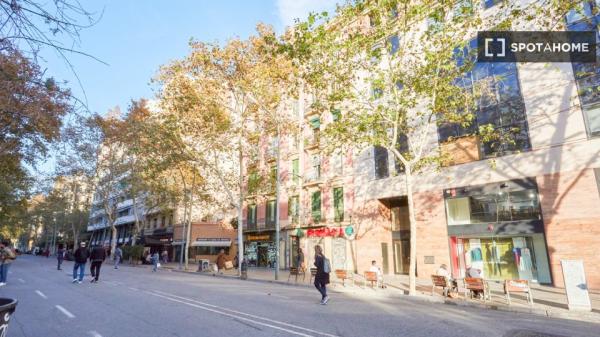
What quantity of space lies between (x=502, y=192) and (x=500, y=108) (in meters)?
4.27

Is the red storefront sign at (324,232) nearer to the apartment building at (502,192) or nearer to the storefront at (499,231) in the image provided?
the apartment building at (502,192)

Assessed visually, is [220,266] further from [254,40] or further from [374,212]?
[254,40]

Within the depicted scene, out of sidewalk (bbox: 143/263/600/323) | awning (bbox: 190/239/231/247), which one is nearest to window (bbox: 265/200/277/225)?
awning (bbox: 190/239/231/247)

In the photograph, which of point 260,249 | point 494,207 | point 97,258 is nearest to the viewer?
point 97,258

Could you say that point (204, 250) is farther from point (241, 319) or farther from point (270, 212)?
point (241, 319)

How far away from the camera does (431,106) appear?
14.2 meters

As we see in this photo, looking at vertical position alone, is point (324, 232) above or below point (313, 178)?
below

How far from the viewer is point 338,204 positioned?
84.5 ft

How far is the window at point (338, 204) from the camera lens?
83.4 ft

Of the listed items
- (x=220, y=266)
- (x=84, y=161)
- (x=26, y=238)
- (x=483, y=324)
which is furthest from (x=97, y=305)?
(x=26, y=238)

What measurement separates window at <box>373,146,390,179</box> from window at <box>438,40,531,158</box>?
5.10 m

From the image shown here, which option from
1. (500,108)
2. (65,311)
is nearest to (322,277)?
(65,311)

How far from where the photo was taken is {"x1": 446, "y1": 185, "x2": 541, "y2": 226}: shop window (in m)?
16.5

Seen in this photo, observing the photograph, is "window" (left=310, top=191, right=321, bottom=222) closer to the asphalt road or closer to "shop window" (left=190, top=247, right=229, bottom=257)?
the asphalt road
